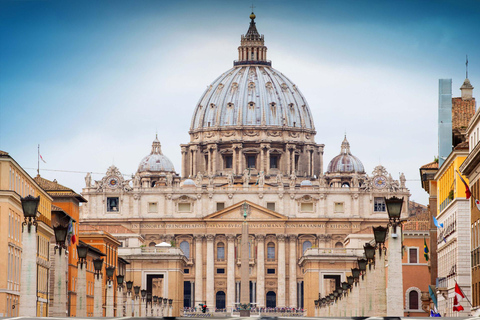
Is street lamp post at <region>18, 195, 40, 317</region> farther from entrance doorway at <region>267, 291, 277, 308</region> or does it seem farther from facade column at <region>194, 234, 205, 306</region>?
entrance doorway at <region>267, 291, 277, 308</region>

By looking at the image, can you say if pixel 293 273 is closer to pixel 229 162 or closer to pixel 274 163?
pixel 274 163

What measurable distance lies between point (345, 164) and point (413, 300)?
289ft

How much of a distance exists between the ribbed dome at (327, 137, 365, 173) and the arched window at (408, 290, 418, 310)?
86.5 metres

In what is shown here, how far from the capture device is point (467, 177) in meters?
62.0

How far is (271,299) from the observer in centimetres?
17238

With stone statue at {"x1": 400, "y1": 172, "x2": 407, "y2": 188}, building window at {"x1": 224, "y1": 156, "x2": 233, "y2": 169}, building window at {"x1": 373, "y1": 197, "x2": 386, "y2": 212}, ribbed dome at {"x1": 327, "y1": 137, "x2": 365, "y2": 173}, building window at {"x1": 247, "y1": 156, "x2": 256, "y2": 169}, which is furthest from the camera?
building window at {"x1": 224, "y1": 156, "x2": 233, "y2": 169}

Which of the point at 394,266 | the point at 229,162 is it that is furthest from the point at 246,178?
the point at 394,266

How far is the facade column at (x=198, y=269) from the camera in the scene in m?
170

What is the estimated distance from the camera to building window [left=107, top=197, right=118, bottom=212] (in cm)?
17712

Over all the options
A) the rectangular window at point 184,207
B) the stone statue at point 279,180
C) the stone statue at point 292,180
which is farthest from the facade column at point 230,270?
the stone statue at point 292,180

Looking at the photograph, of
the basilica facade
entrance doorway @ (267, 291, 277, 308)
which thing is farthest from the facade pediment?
entrance doorway @ (267, 291, 277, 308)

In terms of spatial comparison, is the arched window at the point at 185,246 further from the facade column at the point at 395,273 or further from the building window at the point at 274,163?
the facade column at the point at 395,273

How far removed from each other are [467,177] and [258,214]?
10981cm

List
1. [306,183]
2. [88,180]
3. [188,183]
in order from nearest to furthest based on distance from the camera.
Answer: [88,180] → [306,183] → [188,183]
